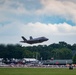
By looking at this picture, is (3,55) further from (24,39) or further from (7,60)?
(24,39)

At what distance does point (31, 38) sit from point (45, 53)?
106 metres

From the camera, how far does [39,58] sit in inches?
7751

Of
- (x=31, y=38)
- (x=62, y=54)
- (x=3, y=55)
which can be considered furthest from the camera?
(x=62, y=54)

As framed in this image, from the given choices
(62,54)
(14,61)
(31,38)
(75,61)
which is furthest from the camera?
(62,54)

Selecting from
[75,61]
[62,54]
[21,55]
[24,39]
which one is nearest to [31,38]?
[24,39]

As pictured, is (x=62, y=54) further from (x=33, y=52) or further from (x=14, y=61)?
(x=14, y=61)

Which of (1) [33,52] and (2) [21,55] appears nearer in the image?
(2) [21,55]

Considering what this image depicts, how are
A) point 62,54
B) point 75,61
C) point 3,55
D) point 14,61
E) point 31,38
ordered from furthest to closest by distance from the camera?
1. point 62,54
2. point 14,61
3. point 3,55
4. point 75,61
5. point 31,38

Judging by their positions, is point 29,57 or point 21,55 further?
point 29,57

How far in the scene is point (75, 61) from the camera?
445ft

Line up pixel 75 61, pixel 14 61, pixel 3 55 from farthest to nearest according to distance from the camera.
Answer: pixel 14 61
pixel 3 55
pixel 75 61

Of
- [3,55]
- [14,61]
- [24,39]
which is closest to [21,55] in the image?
[14,61]

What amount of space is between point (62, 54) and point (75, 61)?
179 feet

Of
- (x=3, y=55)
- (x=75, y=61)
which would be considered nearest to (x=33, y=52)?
(x=3, y=55)
